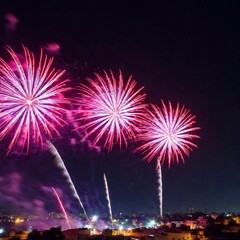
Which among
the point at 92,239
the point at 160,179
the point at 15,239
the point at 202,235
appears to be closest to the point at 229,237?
the point at 202,235

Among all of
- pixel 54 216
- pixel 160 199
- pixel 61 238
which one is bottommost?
pixel 61 238

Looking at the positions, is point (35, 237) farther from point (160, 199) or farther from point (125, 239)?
point (160, 199)

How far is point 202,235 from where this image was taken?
153 ft

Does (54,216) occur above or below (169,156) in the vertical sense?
above

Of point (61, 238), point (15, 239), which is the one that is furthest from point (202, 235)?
point (15, 239)

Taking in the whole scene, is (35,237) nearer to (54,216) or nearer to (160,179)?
(160,179)

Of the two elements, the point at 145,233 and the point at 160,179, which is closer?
the point at 160,179

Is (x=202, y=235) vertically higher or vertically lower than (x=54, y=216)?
lower

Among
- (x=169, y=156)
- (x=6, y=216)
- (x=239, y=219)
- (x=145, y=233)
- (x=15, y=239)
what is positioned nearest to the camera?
(x=169, y=156)

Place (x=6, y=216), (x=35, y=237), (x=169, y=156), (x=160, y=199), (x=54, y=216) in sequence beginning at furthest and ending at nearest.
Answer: (x=6, y=216) → (x=54, y=216) → (x=160, y=199) → (x=35, y=237) → (x=169, y=156)

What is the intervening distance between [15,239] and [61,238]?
8698mm

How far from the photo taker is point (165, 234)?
45.7 metres

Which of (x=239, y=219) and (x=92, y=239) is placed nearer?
(x=92, y=239)

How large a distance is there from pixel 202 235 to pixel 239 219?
26.2 metres
